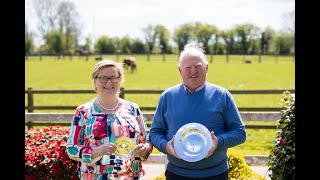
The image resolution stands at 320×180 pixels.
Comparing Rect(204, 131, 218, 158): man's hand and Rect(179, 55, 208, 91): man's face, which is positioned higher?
Rect(179, 55, 208, 91): man's face

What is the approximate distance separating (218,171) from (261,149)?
20.8 feet

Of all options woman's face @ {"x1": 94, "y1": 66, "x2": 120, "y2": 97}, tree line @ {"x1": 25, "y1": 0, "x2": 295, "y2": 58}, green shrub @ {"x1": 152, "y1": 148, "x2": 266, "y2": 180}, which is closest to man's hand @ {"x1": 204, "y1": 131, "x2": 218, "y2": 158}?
woman's face @ {"x1": 94, "y1": 66, "x2": 120, "y2": 97}

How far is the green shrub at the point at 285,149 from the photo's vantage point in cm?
406

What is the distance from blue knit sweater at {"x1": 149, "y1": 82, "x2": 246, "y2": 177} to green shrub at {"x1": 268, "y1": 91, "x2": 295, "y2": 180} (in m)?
1.03

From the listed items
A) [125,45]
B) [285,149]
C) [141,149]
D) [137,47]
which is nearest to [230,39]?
[137,47]

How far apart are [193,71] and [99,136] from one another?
768mm

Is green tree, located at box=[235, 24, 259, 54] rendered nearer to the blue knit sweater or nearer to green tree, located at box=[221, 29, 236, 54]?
green tree, located at box=[221, 29, 236, 54]

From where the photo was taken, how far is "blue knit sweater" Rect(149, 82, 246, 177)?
10.3 ft

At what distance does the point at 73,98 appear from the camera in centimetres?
1920

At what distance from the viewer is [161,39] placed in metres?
89.1

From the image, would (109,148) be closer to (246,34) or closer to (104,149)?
(104,149)
